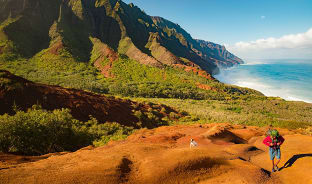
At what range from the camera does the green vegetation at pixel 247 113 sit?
145 ft

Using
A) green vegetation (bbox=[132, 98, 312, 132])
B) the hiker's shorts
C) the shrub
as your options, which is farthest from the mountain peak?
the hiker's shorts

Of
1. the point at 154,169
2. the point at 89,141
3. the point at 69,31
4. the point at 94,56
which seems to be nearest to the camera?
the point at 154,169

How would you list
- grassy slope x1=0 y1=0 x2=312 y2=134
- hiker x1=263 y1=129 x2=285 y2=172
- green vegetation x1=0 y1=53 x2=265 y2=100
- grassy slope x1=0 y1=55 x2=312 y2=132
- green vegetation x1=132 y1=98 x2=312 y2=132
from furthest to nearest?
1. green vegetation x1=0 y1=53 x2=265 y2=100
2. grassy slope x1=0 y1=0 x2=312 y2=134
3. grassy slope x1=0 y1=55 x2=312 y2=132
4. green vegetation x1=132 y1=98 x2=312 y2=132
5. hiker x1=263 y1=129 x2=285 y2=172

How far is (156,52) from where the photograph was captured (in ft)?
486

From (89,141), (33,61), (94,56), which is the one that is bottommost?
(89,141)

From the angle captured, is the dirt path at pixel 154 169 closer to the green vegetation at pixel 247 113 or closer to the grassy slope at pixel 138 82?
the green vegetation at pixel 247 113

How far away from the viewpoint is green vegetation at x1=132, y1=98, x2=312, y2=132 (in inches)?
1738

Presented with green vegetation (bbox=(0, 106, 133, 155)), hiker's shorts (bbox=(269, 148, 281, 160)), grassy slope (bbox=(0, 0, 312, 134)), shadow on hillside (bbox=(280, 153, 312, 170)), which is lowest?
green vegetation (bbox=(0, 106, 133, 155))

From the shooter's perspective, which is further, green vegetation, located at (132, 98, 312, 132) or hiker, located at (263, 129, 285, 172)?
green vegetation, located at (132, 98, 312, 132)

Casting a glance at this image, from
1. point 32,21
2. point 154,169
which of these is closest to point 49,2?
point 32,21

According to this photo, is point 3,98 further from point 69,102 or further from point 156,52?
point 156,52

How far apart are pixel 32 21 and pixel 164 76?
86.9 m

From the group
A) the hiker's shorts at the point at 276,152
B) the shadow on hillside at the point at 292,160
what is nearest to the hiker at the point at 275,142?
the hiker's shorts at the point at 276,152

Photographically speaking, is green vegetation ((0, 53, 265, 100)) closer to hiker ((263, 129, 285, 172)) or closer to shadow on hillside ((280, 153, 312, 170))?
shadow on hillside ((280, 153, 312, 170))
